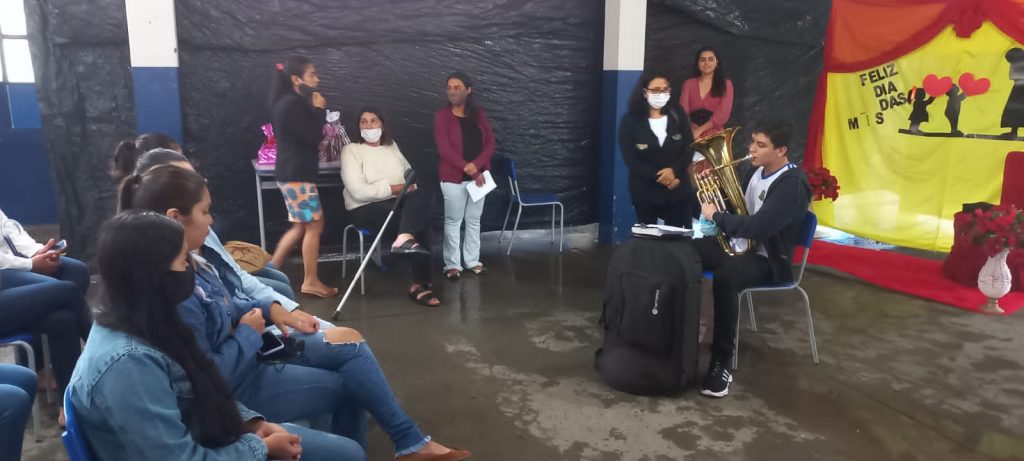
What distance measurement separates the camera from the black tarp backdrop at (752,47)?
17.5 feet

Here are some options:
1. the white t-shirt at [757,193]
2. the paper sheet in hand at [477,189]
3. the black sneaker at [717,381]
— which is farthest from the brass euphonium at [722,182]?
the paper sheet in hand at [477,189]

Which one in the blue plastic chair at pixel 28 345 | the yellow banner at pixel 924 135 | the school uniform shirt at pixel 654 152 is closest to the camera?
the blue plastic chair at pixel 28 345

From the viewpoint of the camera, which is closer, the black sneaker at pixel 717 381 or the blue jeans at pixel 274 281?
the blue jeans at pixel 274 281

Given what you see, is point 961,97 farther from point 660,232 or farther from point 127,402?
point 127,402

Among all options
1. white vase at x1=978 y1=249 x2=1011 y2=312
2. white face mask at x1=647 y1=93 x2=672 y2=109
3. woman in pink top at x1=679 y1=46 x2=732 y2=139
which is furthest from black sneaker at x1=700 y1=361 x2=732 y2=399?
woman in pink top at x1=679 y1=46 x2=732 y2=139

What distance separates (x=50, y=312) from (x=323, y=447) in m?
1.42

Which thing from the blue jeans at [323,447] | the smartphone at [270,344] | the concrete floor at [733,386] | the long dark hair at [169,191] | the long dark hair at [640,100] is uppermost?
the long dark hair at [640,100]

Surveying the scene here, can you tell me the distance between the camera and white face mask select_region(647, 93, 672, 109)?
3.79 m

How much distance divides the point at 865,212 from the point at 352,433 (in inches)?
180

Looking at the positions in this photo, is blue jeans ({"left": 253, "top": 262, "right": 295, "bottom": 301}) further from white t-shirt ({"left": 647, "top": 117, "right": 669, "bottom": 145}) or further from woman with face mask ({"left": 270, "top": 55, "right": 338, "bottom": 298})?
white t-shirt ({"left": 647, "top": 117, "right": 669, "bottom": 145})

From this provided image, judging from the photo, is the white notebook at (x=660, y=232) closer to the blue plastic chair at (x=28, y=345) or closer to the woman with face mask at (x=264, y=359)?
the woman with face mask at (x=264, y=359)

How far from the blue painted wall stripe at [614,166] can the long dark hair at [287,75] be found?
227 cm

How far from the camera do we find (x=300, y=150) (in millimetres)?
3848

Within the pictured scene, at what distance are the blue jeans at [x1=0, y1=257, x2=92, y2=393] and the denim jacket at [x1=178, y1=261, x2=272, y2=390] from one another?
96cm
